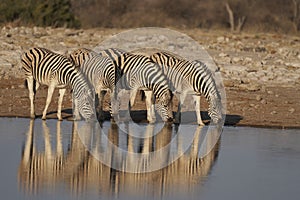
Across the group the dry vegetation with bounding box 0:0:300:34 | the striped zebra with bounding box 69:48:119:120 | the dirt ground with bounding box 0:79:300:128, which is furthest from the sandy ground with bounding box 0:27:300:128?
the dry vegetation with bounding box 0:0:300:34

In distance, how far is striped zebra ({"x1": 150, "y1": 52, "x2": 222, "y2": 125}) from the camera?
13.0m

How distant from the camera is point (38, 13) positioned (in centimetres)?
3134

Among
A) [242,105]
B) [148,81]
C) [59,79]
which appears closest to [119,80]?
[148,81]

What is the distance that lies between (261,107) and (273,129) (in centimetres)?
237

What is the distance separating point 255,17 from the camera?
147ft

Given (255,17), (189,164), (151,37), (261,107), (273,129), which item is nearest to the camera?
(189,164)

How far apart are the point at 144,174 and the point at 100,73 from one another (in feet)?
14.8

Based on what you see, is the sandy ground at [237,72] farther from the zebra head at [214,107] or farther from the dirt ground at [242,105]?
the zebra head at [214,107]

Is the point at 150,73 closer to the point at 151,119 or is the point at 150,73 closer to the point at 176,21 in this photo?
the point at 151,119

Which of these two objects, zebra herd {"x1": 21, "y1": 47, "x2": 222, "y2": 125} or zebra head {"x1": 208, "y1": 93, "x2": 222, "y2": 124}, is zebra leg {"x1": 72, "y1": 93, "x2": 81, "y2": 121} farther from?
zebra head {"x1": 208, "y1": 93, "x2": 222, "y2": 124}

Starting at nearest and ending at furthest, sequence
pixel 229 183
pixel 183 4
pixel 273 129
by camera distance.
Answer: pixel 229 183
pixel 273 129
pixel 183 4

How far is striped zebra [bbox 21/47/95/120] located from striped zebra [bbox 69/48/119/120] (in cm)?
21

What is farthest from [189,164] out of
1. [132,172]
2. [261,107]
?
[261,107]

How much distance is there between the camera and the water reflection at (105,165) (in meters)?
8.14
